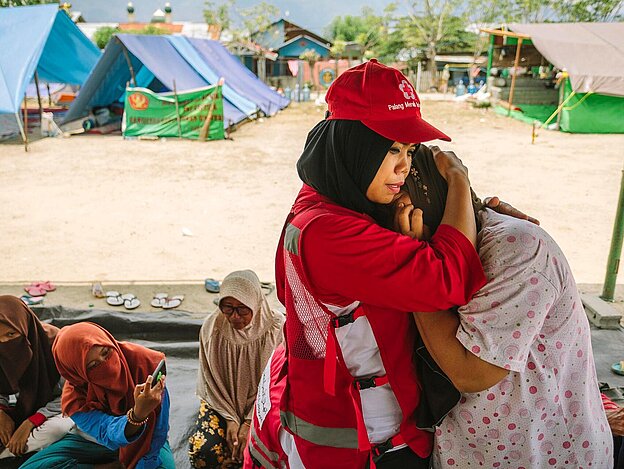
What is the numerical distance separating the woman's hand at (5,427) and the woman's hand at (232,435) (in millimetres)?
975

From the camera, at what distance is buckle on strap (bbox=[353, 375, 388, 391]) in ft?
4.23

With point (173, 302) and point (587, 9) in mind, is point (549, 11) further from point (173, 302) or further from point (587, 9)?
point (173, 302)

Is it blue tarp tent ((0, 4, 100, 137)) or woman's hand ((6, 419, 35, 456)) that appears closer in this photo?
woman's hand ((6, 419, 35, 456))

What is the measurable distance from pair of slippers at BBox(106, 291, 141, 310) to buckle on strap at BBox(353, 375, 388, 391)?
10.5ft

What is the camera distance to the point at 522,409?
120cm

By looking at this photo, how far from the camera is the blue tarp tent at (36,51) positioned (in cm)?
1145

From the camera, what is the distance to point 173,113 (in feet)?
41.9

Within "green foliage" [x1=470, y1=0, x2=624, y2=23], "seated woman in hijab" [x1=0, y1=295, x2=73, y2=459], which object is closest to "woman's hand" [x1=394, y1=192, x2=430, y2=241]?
"seated woman in hijab" [x1=0, y1=295, x2=73, y2=459]

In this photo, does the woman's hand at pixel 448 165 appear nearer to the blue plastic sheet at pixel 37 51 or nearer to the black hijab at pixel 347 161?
the black hijab at pixel 347 161

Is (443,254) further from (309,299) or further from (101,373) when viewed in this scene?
(101,373)

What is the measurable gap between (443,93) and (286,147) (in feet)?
68.4

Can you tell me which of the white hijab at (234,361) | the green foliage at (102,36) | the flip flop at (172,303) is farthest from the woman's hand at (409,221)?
the green foliage at (102,36)

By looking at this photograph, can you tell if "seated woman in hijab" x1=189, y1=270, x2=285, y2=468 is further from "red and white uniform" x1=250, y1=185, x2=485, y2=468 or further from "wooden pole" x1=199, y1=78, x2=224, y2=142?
"wooden pole" x1=199, y1=78, x2=224, y2=142

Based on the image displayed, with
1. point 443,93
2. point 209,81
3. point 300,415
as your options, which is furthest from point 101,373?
point 443,93
